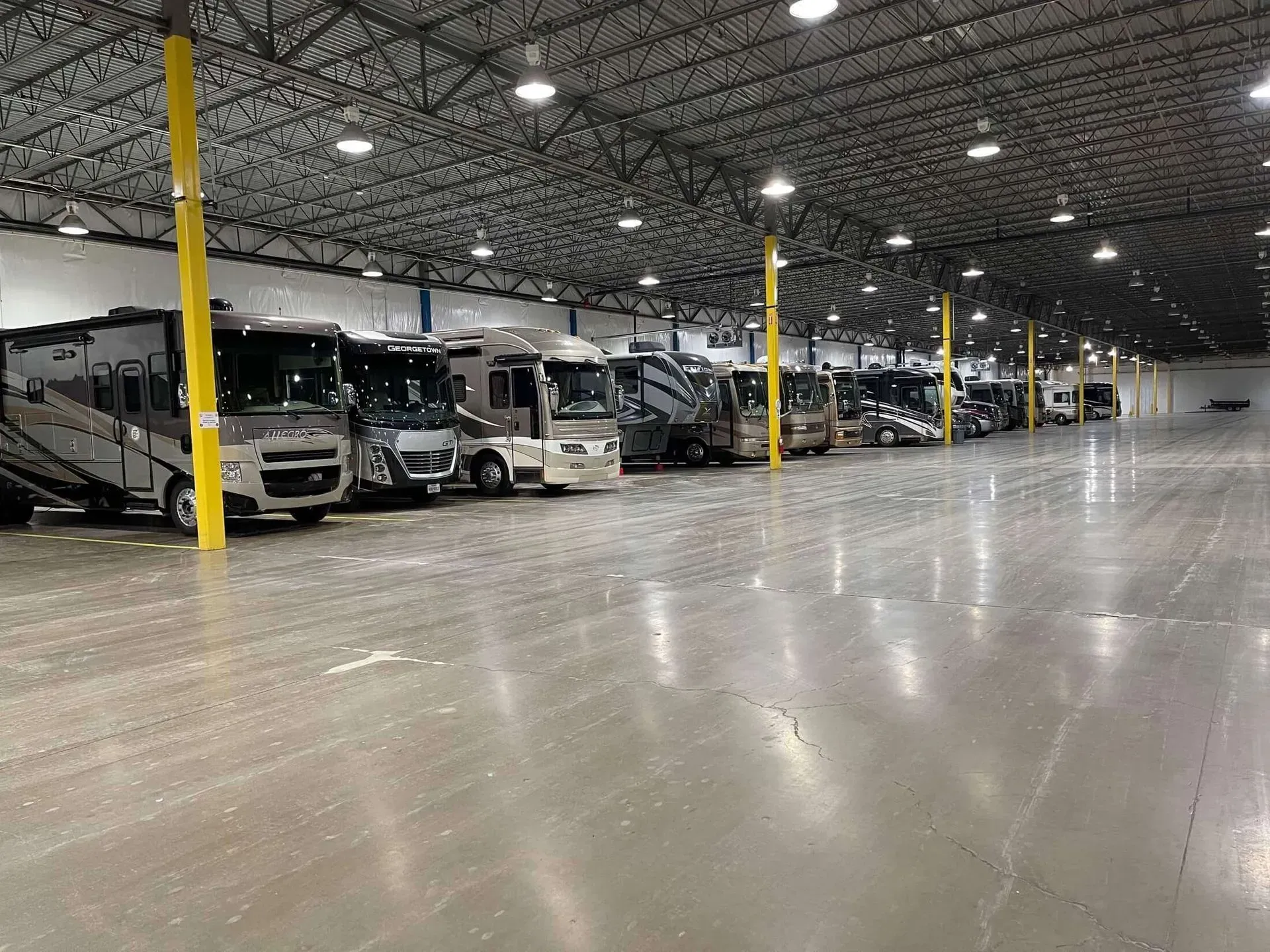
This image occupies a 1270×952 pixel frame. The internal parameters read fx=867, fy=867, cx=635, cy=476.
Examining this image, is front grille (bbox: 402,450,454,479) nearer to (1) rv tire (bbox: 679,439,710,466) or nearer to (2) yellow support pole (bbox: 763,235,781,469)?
(2) yellow support pole (bbox: 763,235,781,469)

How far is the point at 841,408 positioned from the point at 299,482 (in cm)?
1956

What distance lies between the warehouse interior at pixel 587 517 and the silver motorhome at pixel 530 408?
0.10m

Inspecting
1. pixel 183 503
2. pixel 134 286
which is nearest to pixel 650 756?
pixel 183 503

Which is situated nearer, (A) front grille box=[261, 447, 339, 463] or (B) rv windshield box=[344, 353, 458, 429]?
(A) front grille box=[261, 447, 339, 463]

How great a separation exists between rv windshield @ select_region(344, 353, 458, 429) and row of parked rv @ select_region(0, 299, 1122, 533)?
0.07ft

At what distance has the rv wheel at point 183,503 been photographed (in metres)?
10.4

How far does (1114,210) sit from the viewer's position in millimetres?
23562

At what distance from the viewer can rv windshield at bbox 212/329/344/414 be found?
10156 millimetres

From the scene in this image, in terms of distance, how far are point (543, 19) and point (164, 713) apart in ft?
36.6

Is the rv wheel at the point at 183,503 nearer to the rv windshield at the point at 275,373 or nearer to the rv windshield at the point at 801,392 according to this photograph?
the rv windshield at the point at 275,373

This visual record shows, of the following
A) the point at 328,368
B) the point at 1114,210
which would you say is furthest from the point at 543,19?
the point at 1114,210

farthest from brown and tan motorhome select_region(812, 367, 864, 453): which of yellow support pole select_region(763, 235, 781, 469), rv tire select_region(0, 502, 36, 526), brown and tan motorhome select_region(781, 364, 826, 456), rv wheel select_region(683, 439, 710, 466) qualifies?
rv tire select_region(0, 502, 36, 526)

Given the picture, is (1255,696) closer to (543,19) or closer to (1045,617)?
(1045,617)

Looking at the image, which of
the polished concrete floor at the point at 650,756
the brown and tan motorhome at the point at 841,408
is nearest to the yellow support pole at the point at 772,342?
the brown and tan motorhome at the point at 841,408
